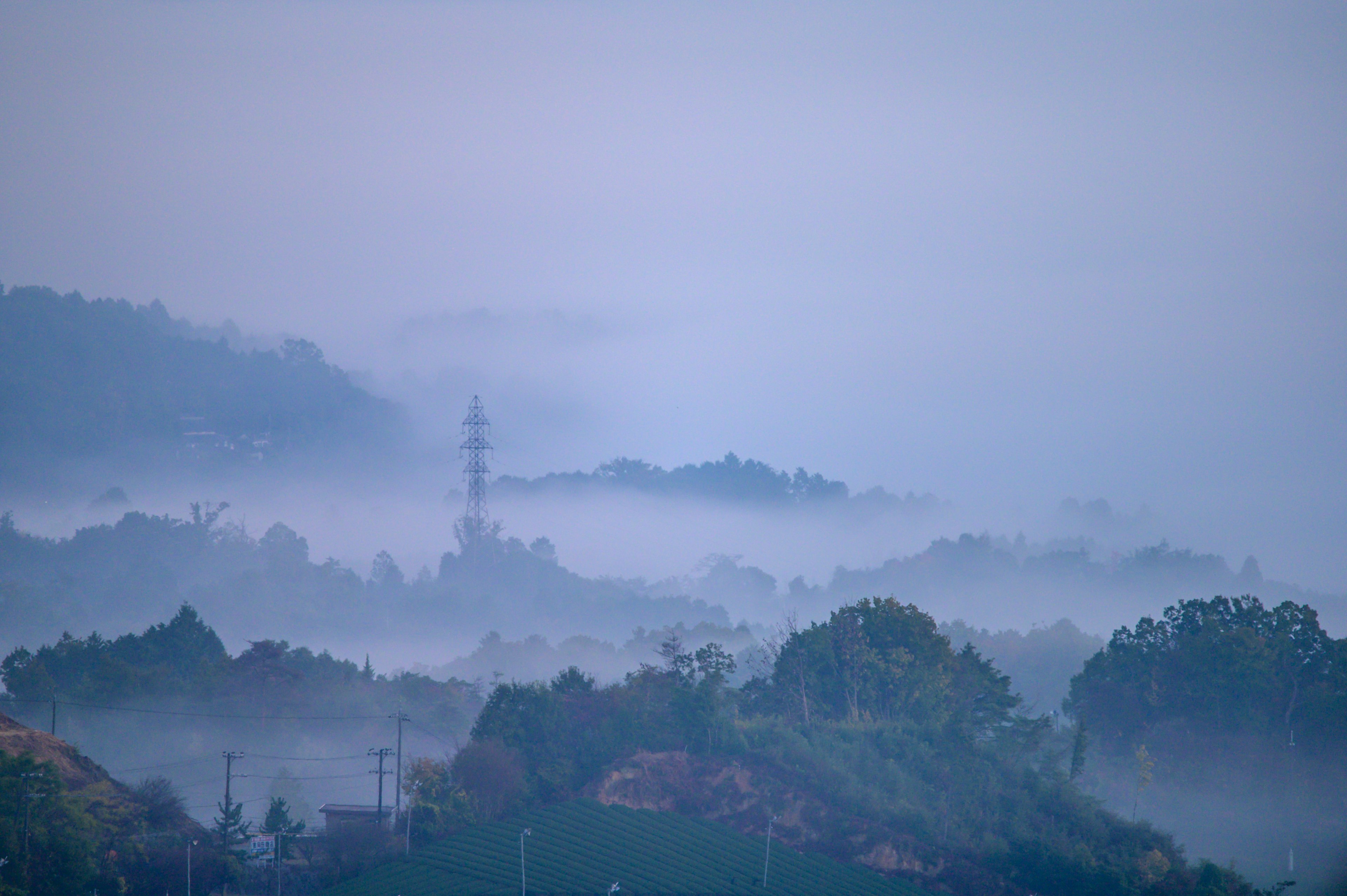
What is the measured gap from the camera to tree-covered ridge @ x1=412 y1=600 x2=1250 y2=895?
77625mm

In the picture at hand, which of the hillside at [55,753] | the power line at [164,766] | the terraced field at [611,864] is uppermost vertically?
the hillside at [55,753]

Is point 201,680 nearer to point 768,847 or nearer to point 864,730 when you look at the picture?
point 864,730

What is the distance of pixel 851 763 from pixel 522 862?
2646 cm

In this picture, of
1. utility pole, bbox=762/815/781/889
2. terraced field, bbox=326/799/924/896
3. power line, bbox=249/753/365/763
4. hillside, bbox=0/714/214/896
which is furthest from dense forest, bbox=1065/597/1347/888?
hillside, bbox=0/714/214/896

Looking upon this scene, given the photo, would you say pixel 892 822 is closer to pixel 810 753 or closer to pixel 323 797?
pixel 810 753

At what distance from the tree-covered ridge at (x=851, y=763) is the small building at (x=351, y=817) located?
3.67m

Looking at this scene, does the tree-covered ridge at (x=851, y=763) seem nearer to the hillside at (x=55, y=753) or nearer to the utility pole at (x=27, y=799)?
the hillside at (x=55, y=753)

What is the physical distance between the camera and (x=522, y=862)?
2761 inches

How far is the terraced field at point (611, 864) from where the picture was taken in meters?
68.4

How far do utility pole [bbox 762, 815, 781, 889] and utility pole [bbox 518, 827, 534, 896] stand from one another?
12.7 m

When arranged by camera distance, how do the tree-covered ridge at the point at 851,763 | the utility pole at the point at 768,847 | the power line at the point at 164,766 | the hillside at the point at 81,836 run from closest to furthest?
1. the hillside at the point at 81,836
2. the utility pole at the point at 768,847
3. the tree-covered ridge at the point at 851,763
4. the power line at the point at 164,766

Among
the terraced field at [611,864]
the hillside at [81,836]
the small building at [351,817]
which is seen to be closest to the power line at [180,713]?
the small building at [351,817]

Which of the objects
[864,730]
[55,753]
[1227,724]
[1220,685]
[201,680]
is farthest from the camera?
[201,680]

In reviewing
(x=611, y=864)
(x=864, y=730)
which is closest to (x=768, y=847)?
(x=611, y=864)
